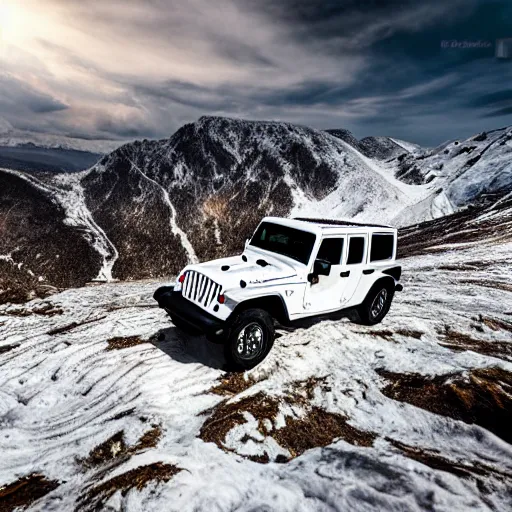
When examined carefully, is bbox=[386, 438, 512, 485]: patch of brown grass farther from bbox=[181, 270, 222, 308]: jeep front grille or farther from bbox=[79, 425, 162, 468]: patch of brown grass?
bbox=[181, 270, 222, 308]: jeep front grille

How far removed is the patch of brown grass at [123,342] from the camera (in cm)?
763

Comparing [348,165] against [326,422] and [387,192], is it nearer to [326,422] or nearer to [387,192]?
[387,192]

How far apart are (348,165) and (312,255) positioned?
89.8 m

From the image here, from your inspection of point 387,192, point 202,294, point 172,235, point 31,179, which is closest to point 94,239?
point 172,235

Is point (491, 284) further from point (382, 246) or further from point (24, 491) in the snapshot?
point (24, 491)

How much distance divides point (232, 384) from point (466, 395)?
3.97 meters

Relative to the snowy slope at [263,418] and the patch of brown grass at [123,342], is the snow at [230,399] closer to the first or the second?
the snowy slope at [263,418]

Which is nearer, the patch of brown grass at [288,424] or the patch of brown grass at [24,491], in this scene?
the patch of brown grass at [24,491]

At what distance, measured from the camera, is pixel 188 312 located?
6.57 m

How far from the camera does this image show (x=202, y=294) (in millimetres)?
6758

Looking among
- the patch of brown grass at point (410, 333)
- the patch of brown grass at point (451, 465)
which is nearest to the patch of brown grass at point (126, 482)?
the patch of brown grass at point (451, 465)

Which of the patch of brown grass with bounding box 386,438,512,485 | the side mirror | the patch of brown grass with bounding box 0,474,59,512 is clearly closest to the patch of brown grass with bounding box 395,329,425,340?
the side mirror

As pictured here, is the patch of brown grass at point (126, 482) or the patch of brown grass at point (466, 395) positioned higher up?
the patch of brown grass at point (466, 395)

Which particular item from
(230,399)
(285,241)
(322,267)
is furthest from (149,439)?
(285,241)
